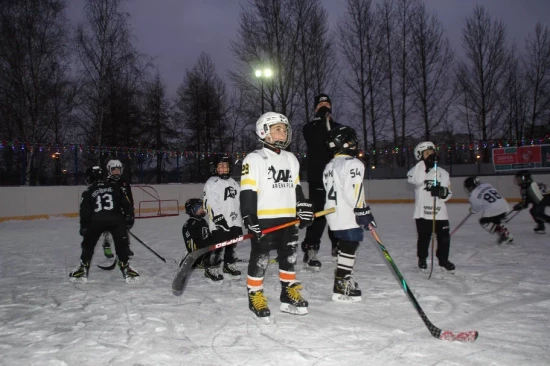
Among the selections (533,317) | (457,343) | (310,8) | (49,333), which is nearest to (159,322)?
(49,333)

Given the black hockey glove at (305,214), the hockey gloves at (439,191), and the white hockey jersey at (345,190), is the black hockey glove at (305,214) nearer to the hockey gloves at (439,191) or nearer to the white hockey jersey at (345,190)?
the white hockey jersey at (345,190)

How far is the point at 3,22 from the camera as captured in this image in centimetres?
1856

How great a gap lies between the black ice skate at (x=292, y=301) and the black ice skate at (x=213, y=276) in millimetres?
1413

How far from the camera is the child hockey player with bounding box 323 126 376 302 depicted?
3855 millimetres

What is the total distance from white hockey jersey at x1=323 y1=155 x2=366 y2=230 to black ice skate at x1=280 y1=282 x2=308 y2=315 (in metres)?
0.73

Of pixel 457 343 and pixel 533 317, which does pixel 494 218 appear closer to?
pixel 533 317

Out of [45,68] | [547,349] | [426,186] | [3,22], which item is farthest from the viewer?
[45,68]

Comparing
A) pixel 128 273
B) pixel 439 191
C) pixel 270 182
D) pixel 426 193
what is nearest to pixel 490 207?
pixel 426 193

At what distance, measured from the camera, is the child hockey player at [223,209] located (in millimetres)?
5055

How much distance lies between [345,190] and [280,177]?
2.23 feet

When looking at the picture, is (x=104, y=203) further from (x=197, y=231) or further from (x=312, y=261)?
(x=312, y=261)

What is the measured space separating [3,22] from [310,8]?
15.0m

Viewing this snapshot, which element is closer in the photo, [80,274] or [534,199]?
[80,274]

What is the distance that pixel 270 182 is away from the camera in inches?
140
